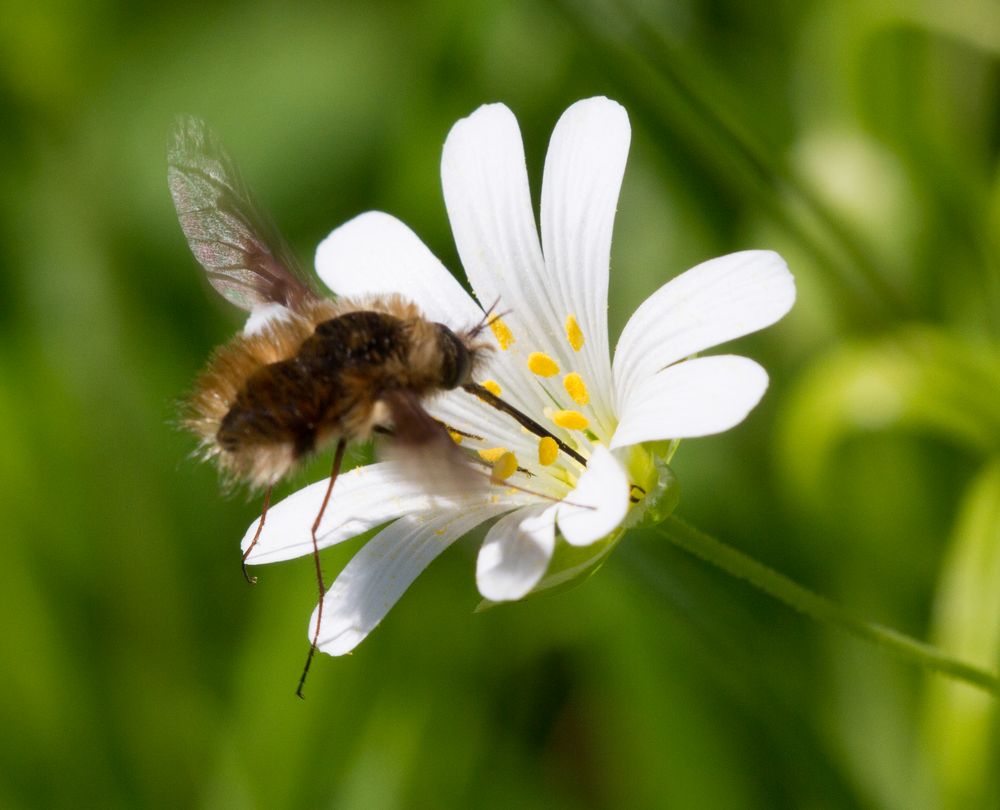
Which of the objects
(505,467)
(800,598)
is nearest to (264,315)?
(505,467)

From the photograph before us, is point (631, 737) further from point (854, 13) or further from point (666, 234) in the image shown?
point (854, 13)

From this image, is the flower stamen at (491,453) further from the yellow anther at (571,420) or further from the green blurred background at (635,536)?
the green blurred background at (635,536)

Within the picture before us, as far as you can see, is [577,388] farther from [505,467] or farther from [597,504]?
[597,504]

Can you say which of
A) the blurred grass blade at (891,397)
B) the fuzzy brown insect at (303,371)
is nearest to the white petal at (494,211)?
the fuzzy brown insect at (303,371)

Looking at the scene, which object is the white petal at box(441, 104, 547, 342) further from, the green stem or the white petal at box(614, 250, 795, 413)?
the green stem

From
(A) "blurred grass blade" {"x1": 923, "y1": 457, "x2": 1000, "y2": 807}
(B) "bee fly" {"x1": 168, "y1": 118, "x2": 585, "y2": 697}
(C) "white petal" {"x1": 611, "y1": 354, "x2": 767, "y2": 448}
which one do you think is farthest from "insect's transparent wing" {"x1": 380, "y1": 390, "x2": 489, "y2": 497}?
(A) "blurred grass blade" {"x1": 923, "y1": 457, "x2": 1000, "y2": 807}

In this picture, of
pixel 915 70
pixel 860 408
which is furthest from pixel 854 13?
pixel 860 408
